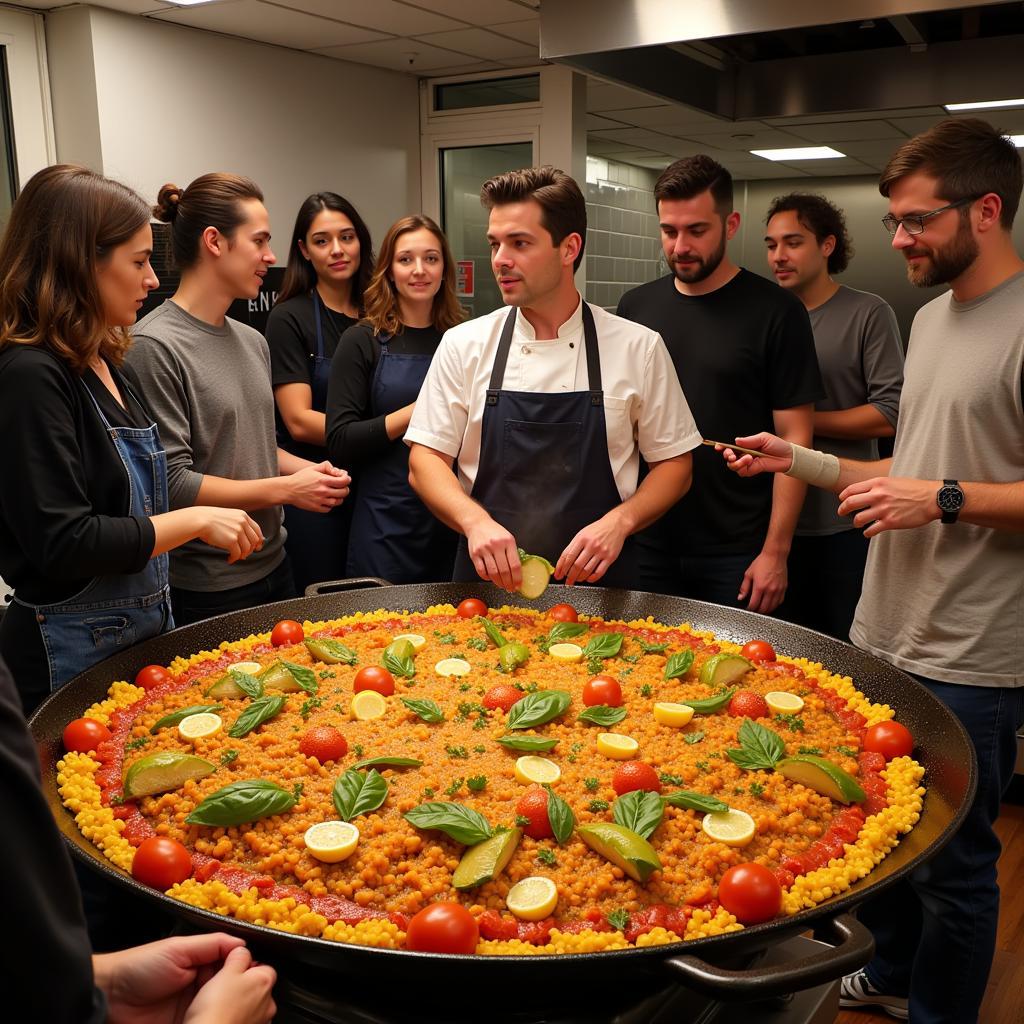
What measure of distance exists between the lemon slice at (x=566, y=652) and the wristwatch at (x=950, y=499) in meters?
0.75

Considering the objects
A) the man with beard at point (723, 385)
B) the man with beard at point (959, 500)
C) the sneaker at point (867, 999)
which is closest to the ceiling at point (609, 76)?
the man with beard at point (959, 500)

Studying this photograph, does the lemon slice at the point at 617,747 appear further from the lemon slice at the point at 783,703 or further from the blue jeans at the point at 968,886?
the blue jeans at the point at 968,886

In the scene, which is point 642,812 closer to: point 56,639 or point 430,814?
point 430,814

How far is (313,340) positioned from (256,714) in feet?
5.78

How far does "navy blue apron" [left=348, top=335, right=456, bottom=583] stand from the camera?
2.98 metres

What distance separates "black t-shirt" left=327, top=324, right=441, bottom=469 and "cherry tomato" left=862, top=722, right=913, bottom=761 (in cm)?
169

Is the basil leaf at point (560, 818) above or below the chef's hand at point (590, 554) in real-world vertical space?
below

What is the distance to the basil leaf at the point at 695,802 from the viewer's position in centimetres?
140

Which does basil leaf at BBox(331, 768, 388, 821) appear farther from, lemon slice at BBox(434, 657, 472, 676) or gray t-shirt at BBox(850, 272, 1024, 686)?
gray t-shirt at BBox(850, 272, 1024, 686)

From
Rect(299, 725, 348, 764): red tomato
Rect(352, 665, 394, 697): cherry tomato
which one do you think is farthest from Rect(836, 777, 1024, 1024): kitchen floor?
Rect(299, 725, 348, 764): red tomato

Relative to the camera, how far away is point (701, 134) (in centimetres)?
633

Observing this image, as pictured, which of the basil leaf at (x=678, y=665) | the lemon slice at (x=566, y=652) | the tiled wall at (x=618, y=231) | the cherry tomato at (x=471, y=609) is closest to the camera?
the basil leaf at (x=678, y=665)

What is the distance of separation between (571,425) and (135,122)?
2829 mm

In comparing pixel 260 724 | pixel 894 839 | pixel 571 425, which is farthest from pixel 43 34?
pixel 894 839
